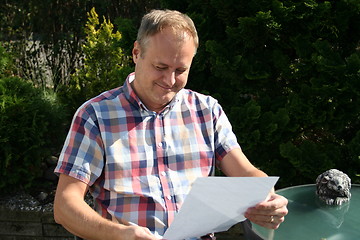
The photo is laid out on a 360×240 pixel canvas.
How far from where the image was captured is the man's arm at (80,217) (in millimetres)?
1771

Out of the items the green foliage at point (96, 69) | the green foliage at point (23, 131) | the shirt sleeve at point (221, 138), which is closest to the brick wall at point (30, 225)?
the green foliage at point (23, 131)

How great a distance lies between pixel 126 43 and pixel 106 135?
151cm

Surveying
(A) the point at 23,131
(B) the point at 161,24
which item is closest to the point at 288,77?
(B) the point at 161,24

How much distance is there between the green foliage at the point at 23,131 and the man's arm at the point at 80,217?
1770mm

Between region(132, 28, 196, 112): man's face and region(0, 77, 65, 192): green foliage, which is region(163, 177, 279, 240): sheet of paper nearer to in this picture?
region(132, 28, 196, 112): man's face

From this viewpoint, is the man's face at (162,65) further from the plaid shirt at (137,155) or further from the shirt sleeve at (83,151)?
the shirt sleeve at (83,151)

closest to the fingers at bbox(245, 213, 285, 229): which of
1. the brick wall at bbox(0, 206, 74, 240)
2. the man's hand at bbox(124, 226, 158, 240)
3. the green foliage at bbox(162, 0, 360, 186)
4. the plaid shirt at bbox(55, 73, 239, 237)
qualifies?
the plaid shirt at bbox(55, 73, 239, 237)

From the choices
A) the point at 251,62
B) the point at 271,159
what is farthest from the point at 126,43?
the point at 271,159

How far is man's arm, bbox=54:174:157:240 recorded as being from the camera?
177 cm

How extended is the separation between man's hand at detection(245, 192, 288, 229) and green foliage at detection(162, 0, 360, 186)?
3.38 feet

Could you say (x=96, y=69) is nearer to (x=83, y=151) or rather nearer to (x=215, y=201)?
(x=83, y=151)

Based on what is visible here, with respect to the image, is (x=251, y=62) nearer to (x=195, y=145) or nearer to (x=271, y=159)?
(x=271, y=159)

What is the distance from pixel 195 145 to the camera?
2.18m

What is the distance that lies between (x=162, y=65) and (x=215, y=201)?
1.98ft
